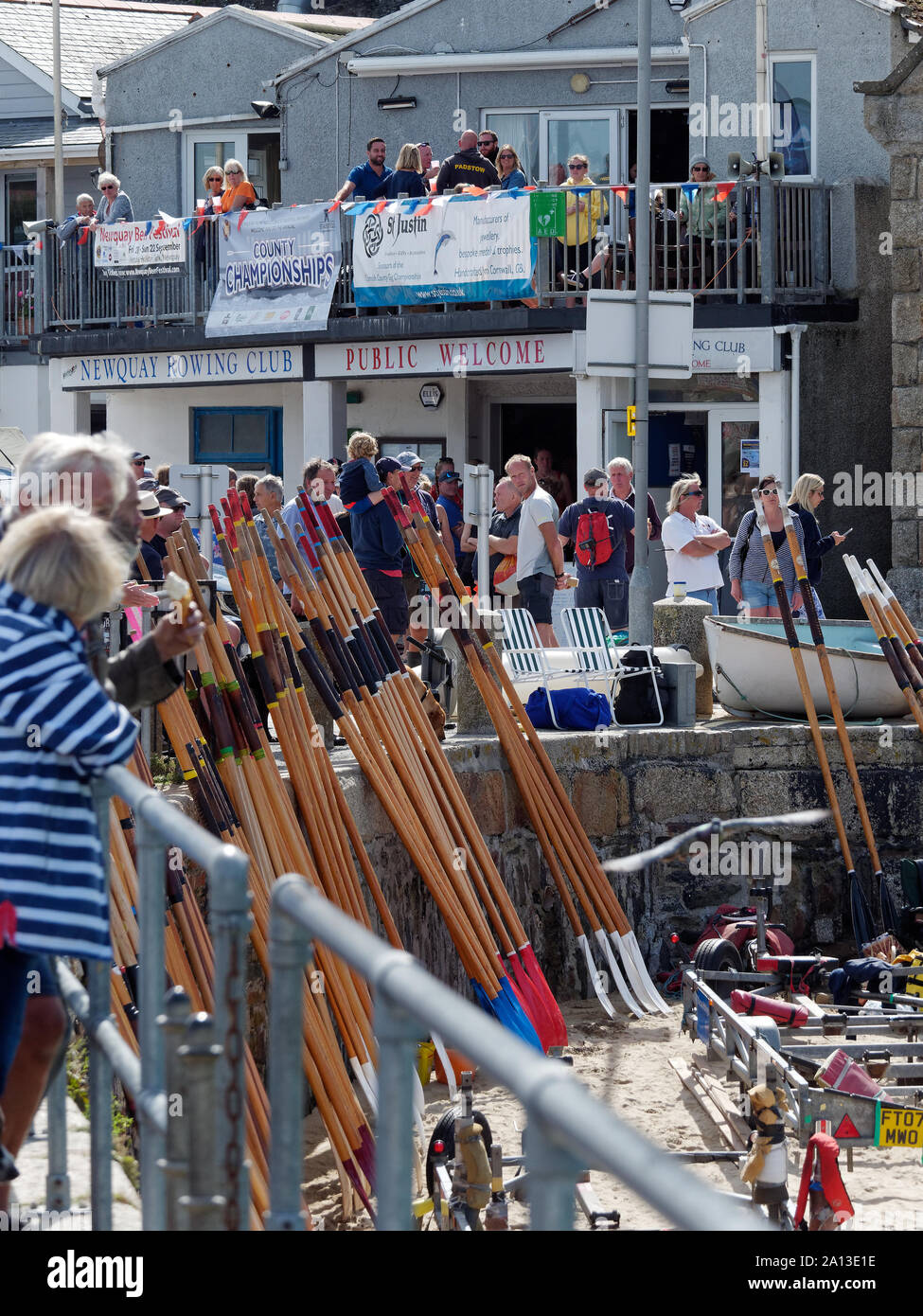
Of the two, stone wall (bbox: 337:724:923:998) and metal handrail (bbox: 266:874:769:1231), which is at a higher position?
metal handrail (bbox: 266:874:769:1231)

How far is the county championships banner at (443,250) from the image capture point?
1692 cm

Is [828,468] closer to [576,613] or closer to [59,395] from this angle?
[576,613]

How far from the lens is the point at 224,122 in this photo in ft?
73.5

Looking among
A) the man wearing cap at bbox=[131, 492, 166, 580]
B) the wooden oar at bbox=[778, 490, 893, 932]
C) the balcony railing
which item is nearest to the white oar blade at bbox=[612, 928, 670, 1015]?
the wooden oar at bbox=[778, 490, 893, 932]

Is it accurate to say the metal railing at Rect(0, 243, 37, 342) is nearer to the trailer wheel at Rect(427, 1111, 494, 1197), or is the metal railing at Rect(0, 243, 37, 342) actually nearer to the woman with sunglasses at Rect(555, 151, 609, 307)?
the woman with sunglasses at Rect(555, 151, 609, 307)

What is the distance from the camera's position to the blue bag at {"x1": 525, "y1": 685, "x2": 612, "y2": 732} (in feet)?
34.3

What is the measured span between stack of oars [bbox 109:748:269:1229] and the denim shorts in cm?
519

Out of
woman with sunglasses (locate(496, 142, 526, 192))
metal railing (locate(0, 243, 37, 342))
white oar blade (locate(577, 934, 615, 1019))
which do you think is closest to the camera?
white oar blade (locate(577, 934, 615, 1019))

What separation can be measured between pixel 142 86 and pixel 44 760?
68.4ft

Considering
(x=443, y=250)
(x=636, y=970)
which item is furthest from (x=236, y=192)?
(x=636, y=970)

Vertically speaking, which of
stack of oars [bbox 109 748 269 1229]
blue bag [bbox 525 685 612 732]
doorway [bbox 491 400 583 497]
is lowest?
stack of oars [bbox 109 748 269 1229]

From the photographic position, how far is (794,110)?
59.0 ft

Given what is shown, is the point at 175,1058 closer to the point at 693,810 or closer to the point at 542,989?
the point at 542,989

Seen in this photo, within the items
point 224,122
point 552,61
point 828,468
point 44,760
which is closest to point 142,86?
point 224,122
